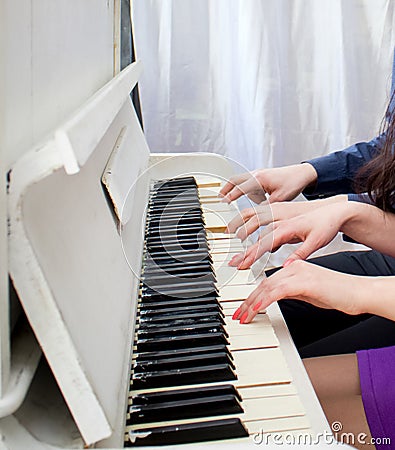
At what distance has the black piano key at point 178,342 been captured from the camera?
639 mm

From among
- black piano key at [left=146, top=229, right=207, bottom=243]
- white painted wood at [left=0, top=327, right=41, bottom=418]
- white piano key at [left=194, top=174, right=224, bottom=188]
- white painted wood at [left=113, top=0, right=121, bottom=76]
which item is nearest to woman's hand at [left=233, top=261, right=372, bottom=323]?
black piano key at [left=146, top=229, right=207, bottom=243]

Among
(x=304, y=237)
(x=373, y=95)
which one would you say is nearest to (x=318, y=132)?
(x=373, y=95)

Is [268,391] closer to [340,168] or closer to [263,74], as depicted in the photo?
[340,168]

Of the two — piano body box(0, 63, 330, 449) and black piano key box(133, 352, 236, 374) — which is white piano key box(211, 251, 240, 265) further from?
black piano key box(133, 352, 236, 374)

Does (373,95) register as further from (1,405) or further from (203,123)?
(1,405)

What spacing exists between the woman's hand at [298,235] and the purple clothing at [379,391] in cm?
17

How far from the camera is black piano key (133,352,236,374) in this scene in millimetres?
599

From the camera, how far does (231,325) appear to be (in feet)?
2.39

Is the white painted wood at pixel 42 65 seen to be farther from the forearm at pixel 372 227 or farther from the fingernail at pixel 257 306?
the forearm at pixel 372 227

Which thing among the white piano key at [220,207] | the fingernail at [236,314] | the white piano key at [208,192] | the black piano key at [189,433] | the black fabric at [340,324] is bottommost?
the black fabric at [340,324]

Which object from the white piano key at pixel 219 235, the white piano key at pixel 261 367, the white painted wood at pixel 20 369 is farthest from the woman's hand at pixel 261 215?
the white painted wood at pixel 20 369

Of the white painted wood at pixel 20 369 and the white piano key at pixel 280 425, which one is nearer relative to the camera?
the white painted wood at pixel 20 369

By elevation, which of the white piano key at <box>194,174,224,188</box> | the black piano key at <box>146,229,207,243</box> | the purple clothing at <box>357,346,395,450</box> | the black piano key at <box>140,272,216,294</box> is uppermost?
the black piano key at <box>140,272,216,294</box>

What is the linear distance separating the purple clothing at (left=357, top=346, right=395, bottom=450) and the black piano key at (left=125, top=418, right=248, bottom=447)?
303mm
